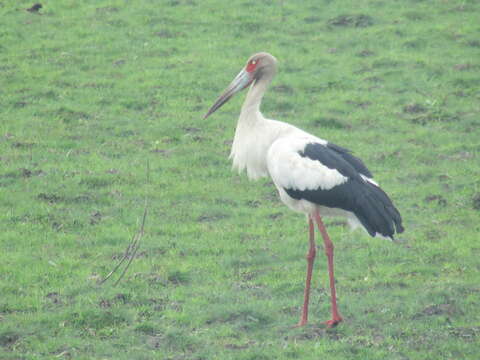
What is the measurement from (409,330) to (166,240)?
3.73 meters

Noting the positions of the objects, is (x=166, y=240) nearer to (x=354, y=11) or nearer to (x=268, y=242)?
(x=268, y=242)

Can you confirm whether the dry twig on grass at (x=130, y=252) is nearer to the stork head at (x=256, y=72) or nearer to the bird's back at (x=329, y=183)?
the bird's back at (x=329, y=183)

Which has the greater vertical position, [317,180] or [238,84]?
[238,84]

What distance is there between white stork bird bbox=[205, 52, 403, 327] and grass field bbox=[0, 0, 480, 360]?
2.84 ft

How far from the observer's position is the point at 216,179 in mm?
13359

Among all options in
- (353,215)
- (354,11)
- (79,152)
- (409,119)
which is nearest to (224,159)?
(79,152)

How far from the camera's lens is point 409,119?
15312 mm

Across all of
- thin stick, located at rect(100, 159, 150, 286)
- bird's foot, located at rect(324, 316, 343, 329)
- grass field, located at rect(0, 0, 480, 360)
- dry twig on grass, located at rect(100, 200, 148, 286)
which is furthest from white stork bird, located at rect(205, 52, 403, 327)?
dry twig on grass, located at rect(100, 200, 148, 286)

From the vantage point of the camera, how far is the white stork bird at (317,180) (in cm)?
918

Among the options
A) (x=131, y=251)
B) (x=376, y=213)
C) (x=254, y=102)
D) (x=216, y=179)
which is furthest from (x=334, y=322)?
(x=216, y=179)

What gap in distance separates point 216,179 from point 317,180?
416cm

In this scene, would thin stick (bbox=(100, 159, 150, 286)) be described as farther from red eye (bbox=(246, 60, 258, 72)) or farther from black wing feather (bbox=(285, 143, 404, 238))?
black wing feather (bbox=(285, 143, 404, 238))

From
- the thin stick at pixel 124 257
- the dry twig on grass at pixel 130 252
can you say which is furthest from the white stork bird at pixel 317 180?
the thin stick at pixel 124 257

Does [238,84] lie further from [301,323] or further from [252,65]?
[301,323]
